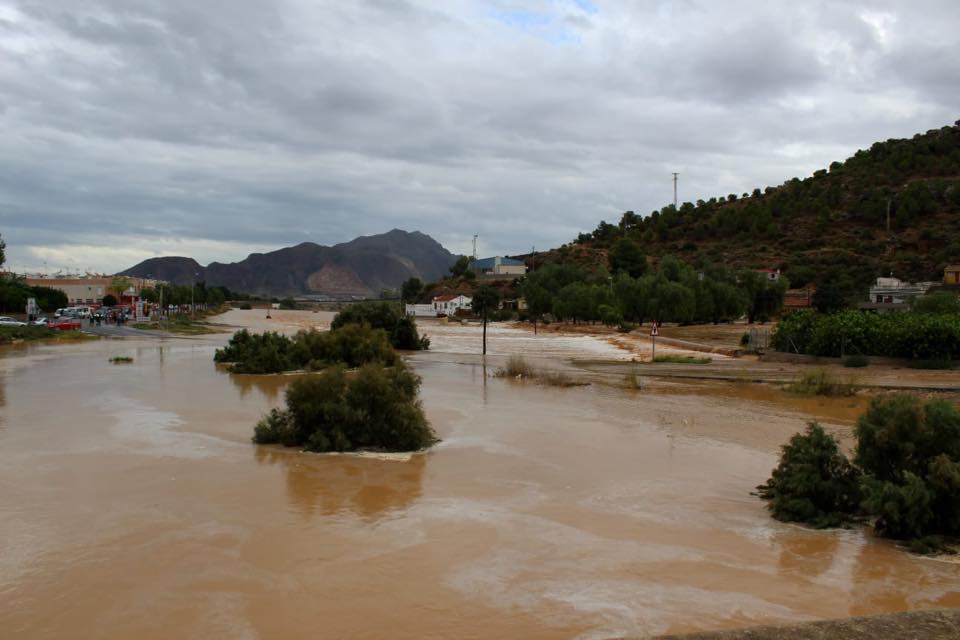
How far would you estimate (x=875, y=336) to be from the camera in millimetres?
34688

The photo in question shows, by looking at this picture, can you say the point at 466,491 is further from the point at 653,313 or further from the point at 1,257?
the point at 1,257

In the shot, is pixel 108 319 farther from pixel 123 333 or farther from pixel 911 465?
pixel 911 465

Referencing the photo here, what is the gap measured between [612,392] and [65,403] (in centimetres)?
1794

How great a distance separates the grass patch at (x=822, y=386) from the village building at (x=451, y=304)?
102 meters

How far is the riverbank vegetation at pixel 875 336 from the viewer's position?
32625 mm

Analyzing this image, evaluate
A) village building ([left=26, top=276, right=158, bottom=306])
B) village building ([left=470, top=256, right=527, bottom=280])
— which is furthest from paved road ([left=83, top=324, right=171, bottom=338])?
village building ([left=470, top=256, right=527, bottom=280])

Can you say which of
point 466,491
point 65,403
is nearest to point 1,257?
point 65,403

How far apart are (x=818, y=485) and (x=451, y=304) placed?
12174cm

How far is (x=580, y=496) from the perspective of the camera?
13148 mm

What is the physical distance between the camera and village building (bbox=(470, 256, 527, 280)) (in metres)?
165

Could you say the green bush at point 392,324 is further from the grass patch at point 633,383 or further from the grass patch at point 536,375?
the grass patch at point 633,383

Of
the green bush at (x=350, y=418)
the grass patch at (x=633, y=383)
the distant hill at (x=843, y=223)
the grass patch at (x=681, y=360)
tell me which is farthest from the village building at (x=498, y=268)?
the green bush at (x=350, y=418)

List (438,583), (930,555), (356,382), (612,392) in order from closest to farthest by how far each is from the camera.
Result: 1. (438,583)
2. (930,555)
3. (356,382)
4. (612,392)

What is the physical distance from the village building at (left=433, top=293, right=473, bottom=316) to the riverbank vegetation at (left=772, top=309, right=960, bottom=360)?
3640 inches
